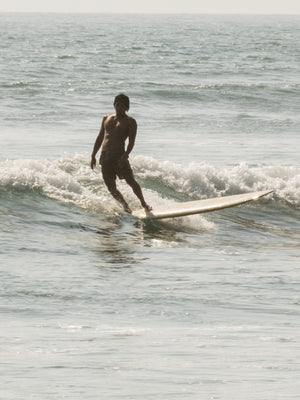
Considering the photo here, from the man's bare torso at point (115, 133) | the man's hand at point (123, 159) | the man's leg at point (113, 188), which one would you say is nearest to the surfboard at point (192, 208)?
the man's leg at point (113, 188)

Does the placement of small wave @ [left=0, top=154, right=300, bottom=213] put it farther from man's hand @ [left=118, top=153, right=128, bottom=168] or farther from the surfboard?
man's hand @ [left=118, top=153, right=128, bottom=168]

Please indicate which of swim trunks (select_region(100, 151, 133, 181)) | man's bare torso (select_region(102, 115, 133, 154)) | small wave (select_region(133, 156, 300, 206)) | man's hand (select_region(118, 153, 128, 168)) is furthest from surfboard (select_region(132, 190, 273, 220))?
small wave (select_region(133, 156, 300, 206))

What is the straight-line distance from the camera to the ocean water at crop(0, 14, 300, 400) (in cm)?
508

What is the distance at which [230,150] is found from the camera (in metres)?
17.9

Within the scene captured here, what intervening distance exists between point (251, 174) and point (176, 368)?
9.71m

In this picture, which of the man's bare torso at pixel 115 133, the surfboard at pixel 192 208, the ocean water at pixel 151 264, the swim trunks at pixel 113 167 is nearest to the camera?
the ocean water at pixel 151 264

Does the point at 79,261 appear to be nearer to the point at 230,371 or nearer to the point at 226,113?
the point at 230,371

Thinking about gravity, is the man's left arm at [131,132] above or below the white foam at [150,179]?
above

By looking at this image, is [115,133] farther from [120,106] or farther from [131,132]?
[120,106]

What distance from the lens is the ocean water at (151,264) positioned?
16.7 feet

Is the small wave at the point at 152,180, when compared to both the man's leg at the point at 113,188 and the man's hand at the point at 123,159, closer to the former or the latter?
the man's leg at the point at 113,188

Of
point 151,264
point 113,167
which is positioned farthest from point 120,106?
point 151,264

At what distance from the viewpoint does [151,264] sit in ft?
28.3

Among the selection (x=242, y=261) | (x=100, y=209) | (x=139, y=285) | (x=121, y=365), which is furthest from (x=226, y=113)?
(x=121, y=365)
